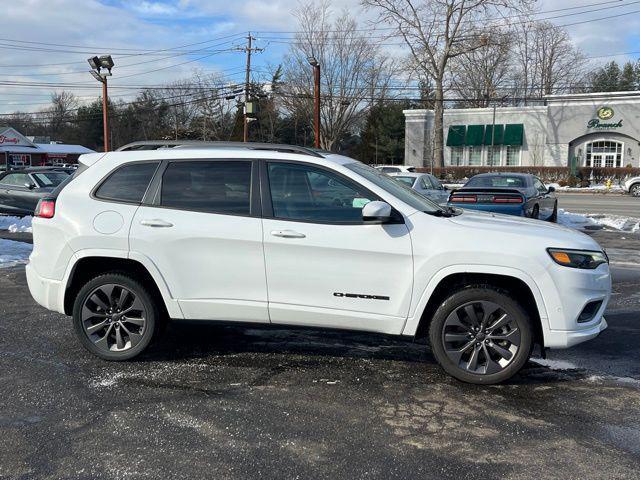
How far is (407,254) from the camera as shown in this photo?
14.1ft

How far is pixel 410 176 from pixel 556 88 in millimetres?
54147

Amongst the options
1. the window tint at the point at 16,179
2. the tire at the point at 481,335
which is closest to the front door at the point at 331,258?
the tire at the point at 481,335

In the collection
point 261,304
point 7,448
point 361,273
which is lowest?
point 7,448

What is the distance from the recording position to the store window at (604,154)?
45125mm

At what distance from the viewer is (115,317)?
4.89 metres

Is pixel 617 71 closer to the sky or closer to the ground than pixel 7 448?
closer to the sky

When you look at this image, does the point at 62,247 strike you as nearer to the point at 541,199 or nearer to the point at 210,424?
the point at 210,424

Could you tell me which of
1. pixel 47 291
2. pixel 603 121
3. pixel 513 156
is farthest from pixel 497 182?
pixel 513 156

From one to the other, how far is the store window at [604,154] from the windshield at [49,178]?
42114 mm

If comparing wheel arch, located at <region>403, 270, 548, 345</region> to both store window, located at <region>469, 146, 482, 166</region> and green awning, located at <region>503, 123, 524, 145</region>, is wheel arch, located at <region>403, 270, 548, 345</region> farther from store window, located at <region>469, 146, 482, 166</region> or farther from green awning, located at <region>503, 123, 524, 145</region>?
store window, located at <region>469, 146, 482, 166</region>

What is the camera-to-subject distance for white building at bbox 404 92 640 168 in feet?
146

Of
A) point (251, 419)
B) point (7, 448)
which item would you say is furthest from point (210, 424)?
point (7, 448)

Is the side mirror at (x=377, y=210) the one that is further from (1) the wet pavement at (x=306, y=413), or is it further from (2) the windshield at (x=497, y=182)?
(2) the windshield at (x=497, y=182)

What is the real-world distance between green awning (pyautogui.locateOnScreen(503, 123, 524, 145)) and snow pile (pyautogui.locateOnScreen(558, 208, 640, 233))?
32.1 m
